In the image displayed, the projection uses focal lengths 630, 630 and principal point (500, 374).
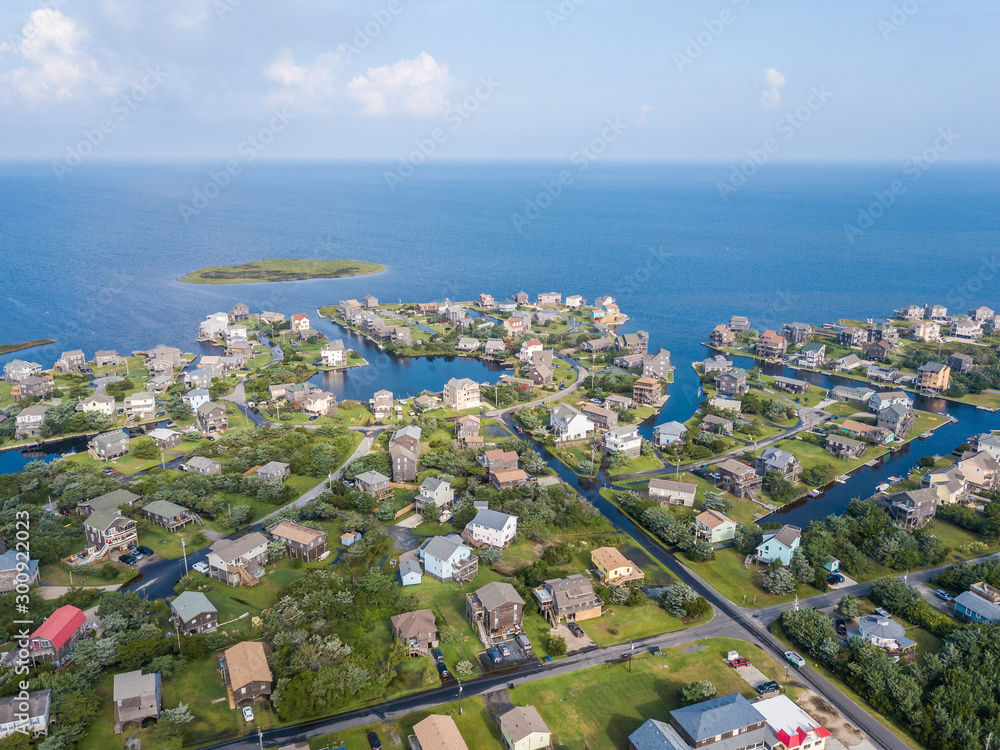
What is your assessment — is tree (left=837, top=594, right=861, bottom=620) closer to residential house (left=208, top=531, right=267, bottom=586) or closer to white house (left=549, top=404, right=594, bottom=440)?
white house (left=549, top=404, right=594, bottom=440)

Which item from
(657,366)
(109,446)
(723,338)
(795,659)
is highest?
(723,338)

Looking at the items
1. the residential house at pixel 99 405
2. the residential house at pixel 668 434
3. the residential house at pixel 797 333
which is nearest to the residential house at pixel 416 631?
the residential house at pixel 668 434

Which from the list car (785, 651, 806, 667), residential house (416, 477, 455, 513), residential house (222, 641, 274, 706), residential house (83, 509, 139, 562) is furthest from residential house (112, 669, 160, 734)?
car (785, 651, 806, 667)

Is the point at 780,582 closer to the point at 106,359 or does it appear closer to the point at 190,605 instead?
the point at 190,605

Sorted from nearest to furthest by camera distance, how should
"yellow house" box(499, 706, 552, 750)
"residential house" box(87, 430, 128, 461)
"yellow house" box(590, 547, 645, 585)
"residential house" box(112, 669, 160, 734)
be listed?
"yellow house" box(499, 706, 552, 750) < "residential house" box(112, 669, 160, 734) < "yellow house" box(590, 547, 645, 585) < "residential house" box(87, 430, 128, 461)

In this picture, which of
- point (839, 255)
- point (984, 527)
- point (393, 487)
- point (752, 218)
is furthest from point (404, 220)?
point (984, 527)

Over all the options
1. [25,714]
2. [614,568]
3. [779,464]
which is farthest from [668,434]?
[25,714]

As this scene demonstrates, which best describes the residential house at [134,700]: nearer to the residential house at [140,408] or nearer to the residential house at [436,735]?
the residential house at [436,735]
